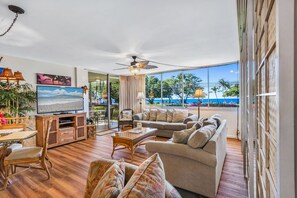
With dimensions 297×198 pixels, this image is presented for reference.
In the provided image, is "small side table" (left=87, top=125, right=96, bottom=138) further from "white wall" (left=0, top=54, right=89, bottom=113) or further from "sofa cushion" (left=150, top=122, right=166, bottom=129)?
Result: "sofa cushion" (left=150, top=122, right=166, bottom=129)

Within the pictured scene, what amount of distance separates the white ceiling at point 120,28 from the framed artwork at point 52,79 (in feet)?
2.28

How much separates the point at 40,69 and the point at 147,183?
473cm

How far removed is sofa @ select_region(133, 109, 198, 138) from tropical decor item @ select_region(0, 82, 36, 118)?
2830 mm

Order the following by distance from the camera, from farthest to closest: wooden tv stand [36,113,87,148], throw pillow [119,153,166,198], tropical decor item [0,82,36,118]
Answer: wooden tv stand [36,113,87,148]
tropical decor item [0,82,36,118]
throw pillow [119,153,166,198]

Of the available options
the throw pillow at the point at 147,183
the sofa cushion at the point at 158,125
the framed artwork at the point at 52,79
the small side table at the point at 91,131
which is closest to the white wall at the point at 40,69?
the framed artwork at the point at 52,79

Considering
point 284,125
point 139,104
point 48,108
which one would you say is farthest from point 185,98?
point 284,125

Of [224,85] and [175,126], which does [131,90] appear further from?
[224,85]

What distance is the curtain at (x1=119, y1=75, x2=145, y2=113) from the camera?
6.80 meters

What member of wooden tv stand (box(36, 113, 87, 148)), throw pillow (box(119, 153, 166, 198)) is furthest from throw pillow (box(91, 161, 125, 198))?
wooden tv stand (box(36, 113, 87, 148))

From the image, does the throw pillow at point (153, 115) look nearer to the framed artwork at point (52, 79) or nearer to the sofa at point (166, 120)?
the sofa at point (166, 120)

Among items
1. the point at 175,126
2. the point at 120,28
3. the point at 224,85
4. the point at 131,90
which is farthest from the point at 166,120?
the point at 120,28

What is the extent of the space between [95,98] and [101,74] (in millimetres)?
981

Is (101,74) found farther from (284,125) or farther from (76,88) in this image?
(284,125)

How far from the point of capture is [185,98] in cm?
597
